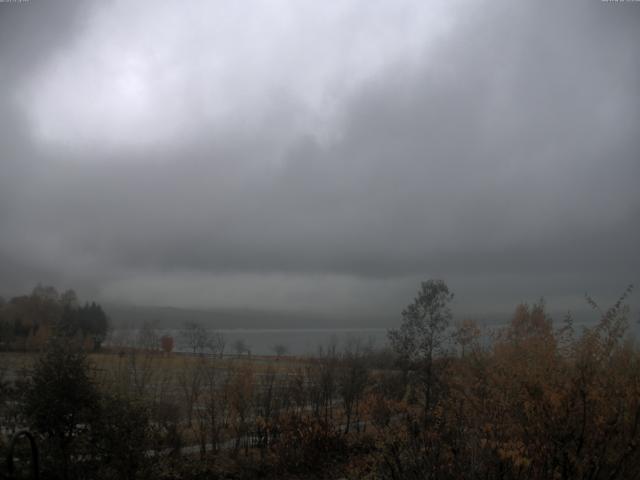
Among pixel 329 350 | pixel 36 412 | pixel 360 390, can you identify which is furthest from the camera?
pixel 329 350

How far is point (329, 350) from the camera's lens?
2444 cm

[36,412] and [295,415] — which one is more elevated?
[36,412]

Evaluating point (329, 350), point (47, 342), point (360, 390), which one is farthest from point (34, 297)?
point (47, 342)

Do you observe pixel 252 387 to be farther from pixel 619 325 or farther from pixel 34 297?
pixel 34 297

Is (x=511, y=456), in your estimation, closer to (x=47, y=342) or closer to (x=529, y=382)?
(x=529, y=382)

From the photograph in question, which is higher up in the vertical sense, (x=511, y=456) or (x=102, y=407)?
(x=102, y=407)

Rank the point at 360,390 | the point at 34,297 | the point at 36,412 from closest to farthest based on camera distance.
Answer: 1. the point at 36,412
2. the point at 360,390
3. the point at 34,297

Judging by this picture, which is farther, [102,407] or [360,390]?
[360,390]

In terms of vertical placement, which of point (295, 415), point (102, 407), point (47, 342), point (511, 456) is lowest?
point (295, 415)

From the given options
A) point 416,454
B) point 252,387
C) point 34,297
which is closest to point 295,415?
point 252,387

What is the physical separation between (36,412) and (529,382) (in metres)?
8.55

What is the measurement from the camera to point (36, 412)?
29.5ft

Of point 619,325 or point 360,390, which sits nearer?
point 619,325

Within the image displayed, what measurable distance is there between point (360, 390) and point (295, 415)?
4.97 metres
